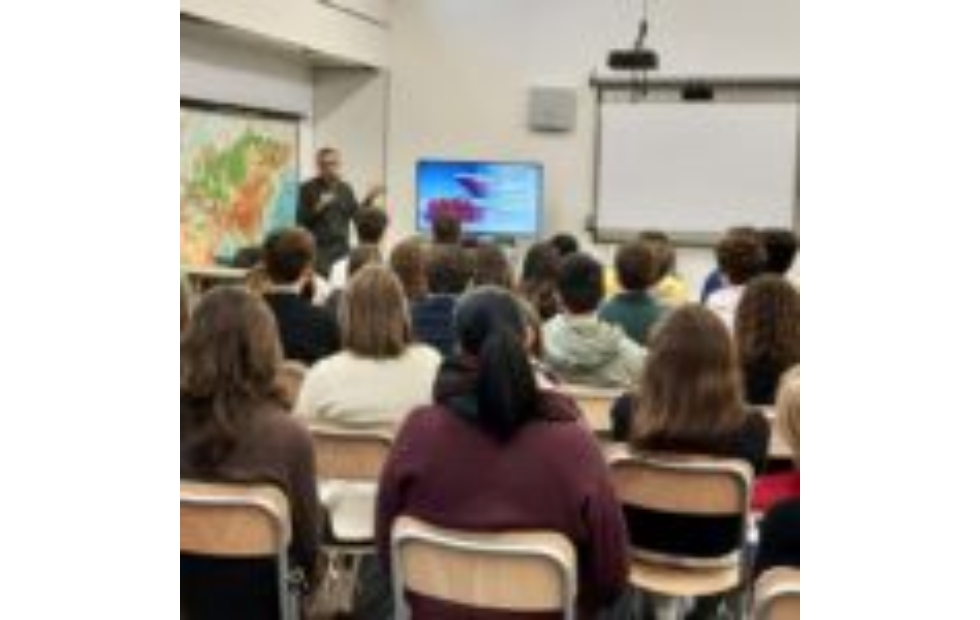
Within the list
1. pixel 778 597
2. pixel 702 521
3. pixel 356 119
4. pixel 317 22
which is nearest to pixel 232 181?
pixel 317 22

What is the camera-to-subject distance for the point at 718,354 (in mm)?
2818

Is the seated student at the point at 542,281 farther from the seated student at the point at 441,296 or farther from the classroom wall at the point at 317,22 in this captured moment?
the classroom wall at the point at 317,22

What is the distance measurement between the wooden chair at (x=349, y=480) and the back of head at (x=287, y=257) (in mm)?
1018

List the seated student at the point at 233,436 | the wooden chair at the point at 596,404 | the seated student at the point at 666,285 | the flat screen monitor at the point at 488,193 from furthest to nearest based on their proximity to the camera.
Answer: the flat screen monitor at the point at 488,193 → the seated student at the point at 666,285 → the wooden chair at the point at 596,404 → the seated student at the point at 233,436

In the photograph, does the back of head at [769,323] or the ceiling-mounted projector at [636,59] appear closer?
the back of head at [769,323]

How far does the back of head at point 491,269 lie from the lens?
4.55 meters

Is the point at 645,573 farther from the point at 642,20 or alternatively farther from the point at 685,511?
the point at 642,20

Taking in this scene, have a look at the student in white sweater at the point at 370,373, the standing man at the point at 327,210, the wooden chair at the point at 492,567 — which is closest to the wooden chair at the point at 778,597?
the wooden chair at the point at 492,567

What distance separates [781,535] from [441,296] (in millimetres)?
2377

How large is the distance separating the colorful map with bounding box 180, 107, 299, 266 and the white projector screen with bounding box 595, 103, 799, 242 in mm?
2497

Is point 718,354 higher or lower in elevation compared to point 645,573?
higher

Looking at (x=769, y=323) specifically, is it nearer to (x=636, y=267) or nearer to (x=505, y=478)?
(x=636, y=267)
